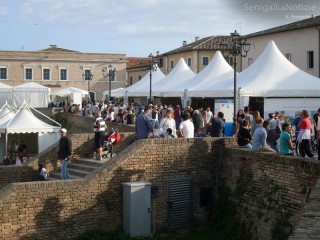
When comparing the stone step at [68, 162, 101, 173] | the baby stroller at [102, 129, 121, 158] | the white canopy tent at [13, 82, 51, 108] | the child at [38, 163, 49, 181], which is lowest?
the child at [38, 163, 49, 181]

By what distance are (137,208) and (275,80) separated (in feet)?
38.0

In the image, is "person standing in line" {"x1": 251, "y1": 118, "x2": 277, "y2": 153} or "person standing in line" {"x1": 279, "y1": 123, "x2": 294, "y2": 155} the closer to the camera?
"person standing in line" {"x1": 279, "y1": 123, "x2": 294, "y2": 155}

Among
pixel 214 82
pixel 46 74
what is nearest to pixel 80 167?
pixel 214 82

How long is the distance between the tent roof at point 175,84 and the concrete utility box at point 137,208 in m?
13.9

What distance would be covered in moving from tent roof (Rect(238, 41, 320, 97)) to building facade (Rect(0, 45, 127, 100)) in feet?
126

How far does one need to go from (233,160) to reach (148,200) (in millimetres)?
2588

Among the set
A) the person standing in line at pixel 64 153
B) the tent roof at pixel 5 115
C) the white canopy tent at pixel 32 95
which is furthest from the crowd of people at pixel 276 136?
the white canopy tent at pixel 32 95

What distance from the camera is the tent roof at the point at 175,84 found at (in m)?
29.9

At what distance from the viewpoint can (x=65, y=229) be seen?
14.4 meters

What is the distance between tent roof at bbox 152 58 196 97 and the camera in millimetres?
29922

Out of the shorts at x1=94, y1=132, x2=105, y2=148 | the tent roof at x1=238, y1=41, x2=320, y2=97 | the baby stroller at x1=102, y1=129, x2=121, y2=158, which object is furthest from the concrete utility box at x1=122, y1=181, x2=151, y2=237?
Result: the tent roof at x1=238, y1=41, x2=320, y2=97

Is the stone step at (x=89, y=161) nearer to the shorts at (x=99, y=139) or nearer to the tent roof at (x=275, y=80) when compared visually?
the shorts at (x=99, y=139)

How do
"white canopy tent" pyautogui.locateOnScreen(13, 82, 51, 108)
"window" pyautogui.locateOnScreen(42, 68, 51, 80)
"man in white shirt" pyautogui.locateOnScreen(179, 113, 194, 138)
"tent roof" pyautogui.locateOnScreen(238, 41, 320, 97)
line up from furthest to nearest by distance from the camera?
1. "window" pyautogui.locateOnScreen(42, 68, 51, 80)
2. "white canopy tent" pyautogui.locateOnScreen(13, 82, 51, 108)
3. "tent roof" pyautogui.locateOnScreen(238, 41, 320, 97)
4. "man in white shirt" pyautogui.locateOnScreen(179, 113, 194, 138)

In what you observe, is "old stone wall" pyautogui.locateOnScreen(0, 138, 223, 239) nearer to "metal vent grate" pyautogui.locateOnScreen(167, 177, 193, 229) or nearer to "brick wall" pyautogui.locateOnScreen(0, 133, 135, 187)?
"metal vent grate" pyautogui.locateOnScreen(167, 177, 193, 229)
